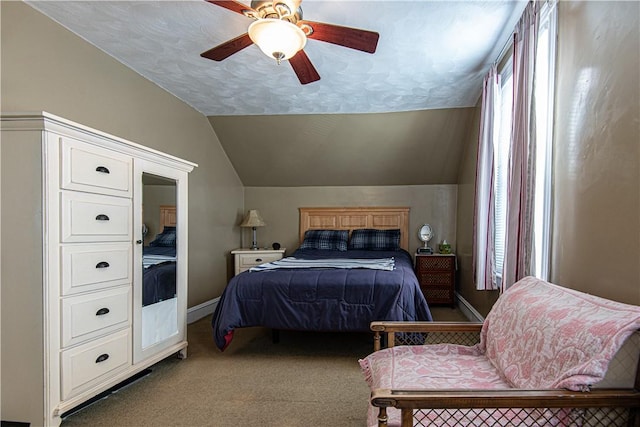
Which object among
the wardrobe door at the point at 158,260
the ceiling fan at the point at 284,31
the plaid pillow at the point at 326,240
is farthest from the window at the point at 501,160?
the wardrobe door at the point at 158,260

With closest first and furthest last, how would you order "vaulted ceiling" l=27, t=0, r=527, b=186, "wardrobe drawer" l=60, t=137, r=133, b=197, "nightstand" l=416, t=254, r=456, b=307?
"wardrobe drawer" l=60, t=137, r=133, b=197 → "vaulted ceiling" l=27, t=0, r=527, b=186 → "nightstand" l=416, t=254, r=456, b=307

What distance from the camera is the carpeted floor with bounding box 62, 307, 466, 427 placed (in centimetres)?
207

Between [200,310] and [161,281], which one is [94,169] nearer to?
[161,281]

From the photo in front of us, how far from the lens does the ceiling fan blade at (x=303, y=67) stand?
2.21 meters

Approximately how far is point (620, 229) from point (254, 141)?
13.2 feet

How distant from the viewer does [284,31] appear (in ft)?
5.86

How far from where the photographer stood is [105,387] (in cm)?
213

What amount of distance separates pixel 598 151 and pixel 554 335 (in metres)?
0.82

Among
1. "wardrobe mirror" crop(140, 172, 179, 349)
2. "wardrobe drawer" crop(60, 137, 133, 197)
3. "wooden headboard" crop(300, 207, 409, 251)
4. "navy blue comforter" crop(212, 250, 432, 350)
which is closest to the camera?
"wardrobe drawer" crop(60, 137, 133, 197)

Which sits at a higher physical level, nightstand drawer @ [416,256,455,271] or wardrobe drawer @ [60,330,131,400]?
nightstand drawer @ [416,256,455,271]

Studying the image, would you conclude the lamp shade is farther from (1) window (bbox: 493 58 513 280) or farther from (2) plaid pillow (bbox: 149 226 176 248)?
(1) window (bbox: 493 58 513 280)

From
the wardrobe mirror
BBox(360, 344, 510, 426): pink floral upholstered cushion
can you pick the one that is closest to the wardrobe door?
the wardrobe mirror

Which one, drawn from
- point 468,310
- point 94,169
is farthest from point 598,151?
point 468,310

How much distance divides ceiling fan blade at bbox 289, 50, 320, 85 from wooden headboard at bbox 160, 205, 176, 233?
1.37m
